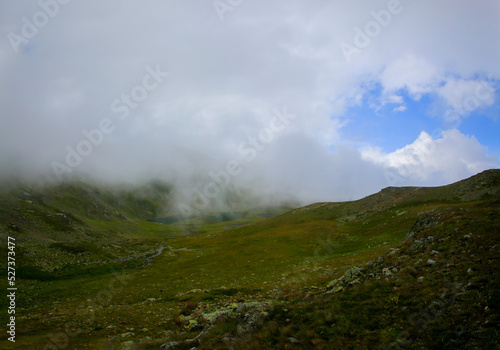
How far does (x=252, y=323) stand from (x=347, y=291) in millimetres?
7412

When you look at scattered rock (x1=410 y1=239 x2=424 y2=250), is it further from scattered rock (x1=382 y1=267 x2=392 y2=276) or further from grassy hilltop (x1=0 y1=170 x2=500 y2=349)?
scattered rock (x1=382 y1=267 x2=392 y2=276)

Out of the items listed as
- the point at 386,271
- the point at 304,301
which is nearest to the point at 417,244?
the point at 386,271

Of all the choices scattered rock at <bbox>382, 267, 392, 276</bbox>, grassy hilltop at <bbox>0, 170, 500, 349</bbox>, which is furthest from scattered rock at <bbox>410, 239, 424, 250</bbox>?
scattered rock at <bbox>382, 267, 392, 276</bbox>

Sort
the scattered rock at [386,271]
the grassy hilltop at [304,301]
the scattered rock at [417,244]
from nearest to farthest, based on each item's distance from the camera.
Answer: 1. the grassy hilltop at [304,301]
2. the scattered rock at [386,271]
3. the scattered rock at [417,244]

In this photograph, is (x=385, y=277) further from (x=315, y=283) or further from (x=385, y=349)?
(x=315, y=283)

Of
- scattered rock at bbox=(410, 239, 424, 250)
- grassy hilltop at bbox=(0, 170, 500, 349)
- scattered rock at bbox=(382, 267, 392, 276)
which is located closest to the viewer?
grassy hilltop at bbox=(0, 170, 500, 349)

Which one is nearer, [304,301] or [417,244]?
[304,301]

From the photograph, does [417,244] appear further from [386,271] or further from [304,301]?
[304,301]

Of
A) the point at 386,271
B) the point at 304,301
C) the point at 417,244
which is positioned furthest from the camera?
the point at 417,244

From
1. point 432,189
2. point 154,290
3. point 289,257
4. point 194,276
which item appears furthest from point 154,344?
point 432,189

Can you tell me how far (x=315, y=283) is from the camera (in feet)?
96.7

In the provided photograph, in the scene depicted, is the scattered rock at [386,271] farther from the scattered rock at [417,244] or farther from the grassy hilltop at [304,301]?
the scattered rock at [417,244]

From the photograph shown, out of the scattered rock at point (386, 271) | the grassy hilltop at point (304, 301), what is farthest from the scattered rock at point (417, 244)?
the scattered rock at point (386, 271)

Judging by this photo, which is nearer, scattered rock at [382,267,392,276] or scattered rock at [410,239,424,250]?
scattered rock at [382,267,392,276]
